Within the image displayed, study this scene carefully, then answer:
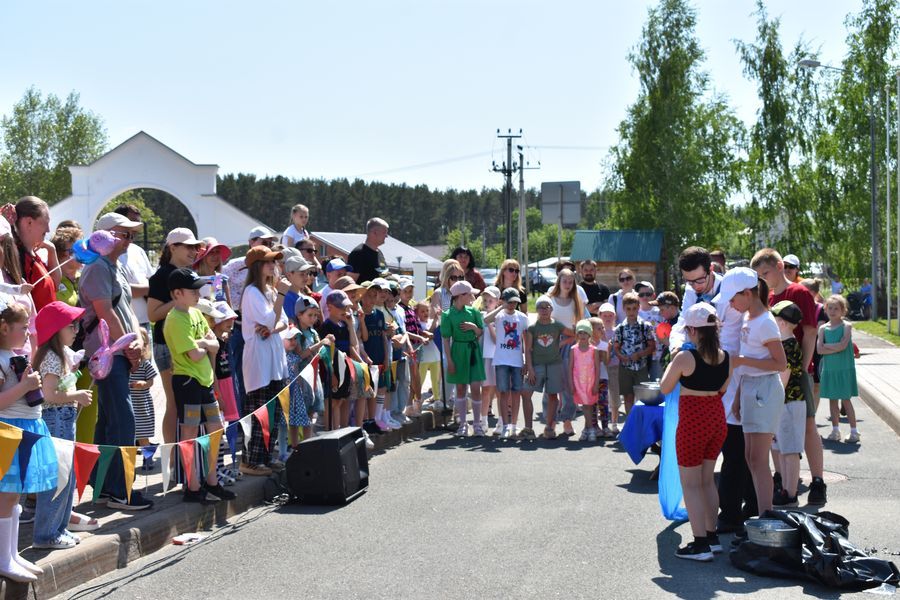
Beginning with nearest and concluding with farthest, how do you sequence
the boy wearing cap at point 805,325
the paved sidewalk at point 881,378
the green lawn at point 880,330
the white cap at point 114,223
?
the white cap at point 114,223
the boy wearing cap at point 805,325
the paved sidewalk at point 881,378
the green lawn at point 880,330

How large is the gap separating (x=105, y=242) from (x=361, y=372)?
3.87 m

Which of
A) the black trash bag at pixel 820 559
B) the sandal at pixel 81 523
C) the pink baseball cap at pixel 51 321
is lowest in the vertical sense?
the black trash bag at pixel 820 559

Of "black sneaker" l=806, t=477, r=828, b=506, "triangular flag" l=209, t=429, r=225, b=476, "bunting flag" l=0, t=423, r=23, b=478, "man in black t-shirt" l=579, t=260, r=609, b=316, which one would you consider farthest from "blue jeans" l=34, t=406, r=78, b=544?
"man in black t-shirt" l=579, t=260, r=609, b=316

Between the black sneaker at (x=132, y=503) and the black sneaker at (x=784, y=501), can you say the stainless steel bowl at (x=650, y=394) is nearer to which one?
the black sneaker at (x=784, y=501)

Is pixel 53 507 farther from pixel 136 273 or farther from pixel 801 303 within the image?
pixel 801 303

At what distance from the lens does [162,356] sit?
28.7 feet

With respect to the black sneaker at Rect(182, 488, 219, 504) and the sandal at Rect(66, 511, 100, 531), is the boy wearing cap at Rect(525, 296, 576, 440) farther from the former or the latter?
the sandal at Rect(66, 511, 100, 531)

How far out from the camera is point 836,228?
4484cm

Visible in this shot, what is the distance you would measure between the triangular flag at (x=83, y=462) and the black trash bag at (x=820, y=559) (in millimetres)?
4221

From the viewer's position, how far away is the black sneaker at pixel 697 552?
22.2 feet

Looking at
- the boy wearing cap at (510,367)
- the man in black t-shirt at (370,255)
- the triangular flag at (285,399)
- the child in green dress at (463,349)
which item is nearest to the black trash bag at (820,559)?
the triangular flag at (285,399)

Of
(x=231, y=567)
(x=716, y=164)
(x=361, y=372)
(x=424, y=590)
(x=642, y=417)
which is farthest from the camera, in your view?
(x=716, y=164)

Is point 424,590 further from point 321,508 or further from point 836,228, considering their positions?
point 836,228

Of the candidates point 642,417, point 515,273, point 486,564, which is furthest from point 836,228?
point 486,564
